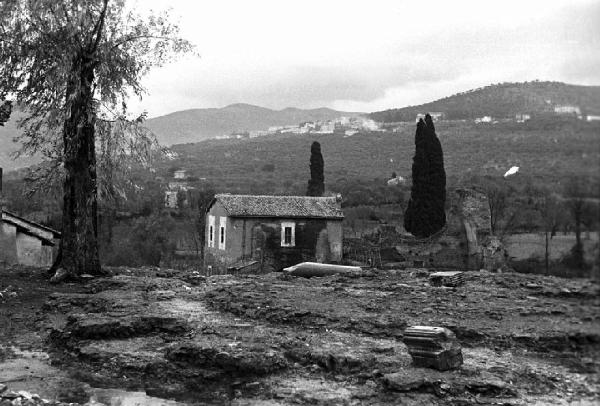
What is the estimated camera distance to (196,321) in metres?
10.2

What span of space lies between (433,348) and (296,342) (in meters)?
2.11

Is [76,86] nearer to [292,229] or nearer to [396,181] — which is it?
[292,229]

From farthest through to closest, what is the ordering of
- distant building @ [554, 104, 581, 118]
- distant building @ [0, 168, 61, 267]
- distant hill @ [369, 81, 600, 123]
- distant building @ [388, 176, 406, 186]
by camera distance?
distant building @ [388, 176, 406, 186] → distant hill @ [369, 81, 600, 123] → distant building @ [0, 168, 61, 267] → distant building @ [554, 104, 581, 118]

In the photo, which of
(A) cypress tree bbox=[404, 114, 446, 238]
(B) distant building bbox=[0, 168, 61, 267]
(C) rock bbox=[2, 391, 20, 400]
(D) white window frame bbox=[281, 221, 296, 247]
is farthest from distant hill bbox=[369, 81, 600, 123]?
(C) rock bbox=[2, 391, 20, 400]

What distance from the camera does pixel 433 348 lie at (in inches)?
305

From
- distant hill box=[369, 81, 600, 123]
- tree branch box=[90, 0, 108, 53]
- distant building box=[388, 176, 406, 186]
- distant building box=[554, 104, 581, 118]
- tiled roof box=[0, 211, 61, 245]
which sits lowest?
tiled roof box=[0, 211, 61, 245]

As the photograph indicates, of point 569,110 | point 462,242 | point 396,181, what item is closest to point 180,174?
point 396,181

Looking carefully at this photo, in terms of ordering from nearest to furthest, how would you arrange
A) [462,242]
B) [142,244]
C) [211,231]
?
[462,242] < [211,231] < [142,244]

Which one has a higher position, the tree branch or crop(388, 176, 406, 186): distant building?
the tree branch

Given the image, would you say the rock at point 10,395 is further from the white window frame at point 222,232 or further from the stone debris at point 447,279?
the white window frame at point 222,232

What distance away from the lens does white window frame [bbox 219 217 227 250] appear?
32750 millimetres

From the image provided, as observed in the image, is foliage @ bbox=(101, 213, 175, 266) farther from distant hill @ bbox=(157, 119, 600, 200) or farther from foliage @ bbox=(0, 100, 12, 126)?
foliage @ bbox=(0, 100, 12, 126)

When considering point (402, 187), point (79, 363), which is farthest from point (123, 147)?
point (402, 187)

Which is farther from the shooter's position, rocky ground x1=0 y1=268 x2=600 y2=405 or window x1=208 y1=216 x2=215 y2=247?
window x1=208 y1=216 x2=215 y2=247
